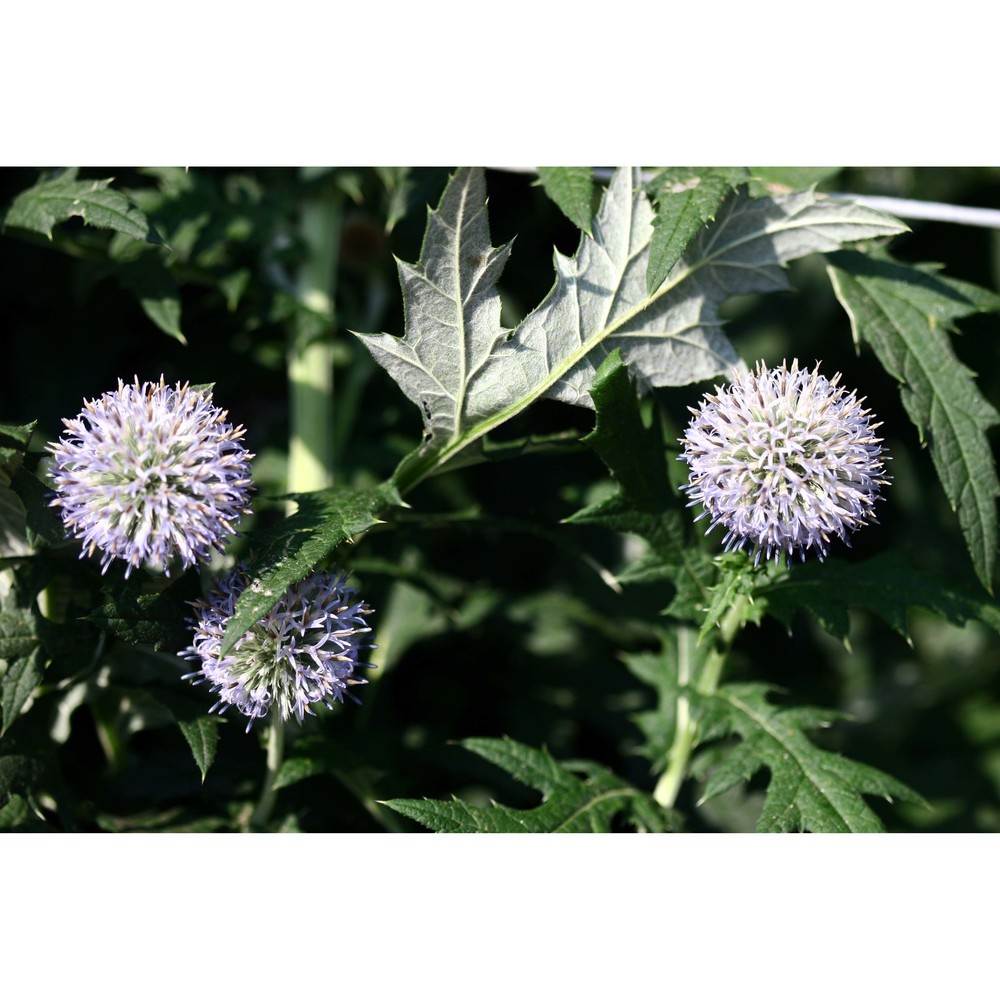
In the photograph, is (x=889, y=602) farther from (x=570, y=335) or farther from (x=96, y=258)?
(x=96, y=258)

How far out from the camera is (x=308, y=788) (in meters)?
2.48

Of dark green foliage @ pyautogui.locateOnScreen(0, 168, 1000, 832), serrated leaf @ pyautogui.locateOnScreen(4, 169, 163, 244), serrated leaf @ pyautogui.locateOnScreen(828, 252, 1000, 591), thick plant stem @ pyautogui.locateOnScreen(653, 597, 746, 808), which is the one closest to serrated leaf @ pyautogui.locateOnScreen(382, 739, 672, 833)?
dark green foliage @ pyautogui.locateOnScreen(0, 168, 1000, 832)

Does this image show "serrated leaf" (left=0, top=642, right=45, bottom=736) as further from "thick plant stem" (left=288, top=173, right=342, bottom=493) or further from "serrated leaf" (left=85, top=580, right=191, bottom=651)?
"thick plant stem" (left=288, top=173, right=342, bottom=493)

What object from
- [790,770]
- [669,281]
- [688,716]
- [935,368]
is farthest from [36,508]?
[935,368]

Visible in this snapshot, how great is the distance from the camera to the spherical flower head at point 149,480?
5.75ft

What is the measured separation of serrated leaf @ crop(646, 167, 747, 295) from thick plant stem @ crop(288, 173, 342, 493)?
1092 mm

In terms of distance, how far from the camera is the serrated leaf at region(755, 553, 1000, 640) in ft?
7.39

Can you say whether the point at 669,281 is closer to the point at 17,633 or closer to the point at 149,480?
the point at 149,480

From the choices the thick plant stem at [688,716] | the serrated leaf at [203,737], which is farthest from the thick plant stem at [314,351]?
the thick plant stem at [688,716]

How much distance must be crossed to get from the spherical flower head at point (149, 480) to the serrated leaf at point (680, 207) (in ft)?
2.96

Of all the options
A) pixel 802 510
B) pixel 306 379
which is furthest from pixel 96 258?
pixel 802 510

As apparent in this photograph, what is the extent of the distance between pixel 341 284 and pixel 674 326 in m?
1.42

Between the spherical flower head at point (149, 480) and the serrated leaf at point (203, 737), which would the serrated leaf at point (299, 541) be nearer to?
the spherical flower head at point (149, 480)

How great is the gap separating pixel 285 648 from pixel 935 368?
1654mm
